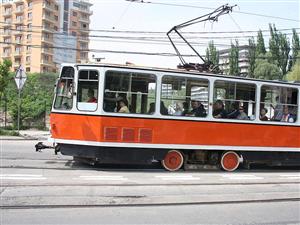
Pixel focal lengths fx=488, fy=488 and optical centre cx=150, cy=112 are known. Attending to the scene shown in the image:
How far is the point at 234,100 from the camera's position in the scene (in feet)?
44.2

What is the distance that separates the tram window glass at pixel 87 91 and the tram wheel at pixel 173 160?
2367mm

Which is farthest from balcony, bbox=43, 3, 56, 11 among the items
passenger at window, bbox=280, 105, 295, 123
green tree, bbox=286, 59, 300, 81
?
passenger at window, bbox=280, 105, 295, 123

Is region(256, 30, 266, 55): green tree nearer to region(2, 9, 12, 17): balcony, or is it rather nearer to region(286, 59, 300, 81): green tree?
region(286, 59, 300, 81): green tree

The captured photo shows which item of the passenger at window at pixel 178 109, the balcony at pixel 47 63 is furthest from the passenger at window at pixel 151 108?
the balcony at pixel 47 63

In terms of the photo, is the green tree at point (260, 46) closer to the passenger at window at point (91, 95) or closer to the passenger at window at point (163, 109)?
the passenger at window at point (163, 109)

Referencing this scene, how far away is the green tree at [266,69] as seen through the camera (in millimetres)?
54156

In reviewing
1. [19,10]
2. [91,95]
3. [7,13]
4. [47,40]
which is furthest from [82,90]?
[7,13]

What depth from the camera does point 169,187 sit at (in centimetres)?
1020

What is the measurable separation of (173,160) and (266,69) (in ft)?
145

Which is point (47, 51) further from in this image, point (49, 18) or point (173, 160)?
point (173, 160)

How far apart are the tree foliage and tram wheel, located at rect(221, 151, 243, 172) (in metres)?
17.0

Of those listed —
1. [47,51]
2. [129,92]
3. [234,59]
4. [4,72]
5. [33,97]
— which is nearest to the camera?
[129,92]

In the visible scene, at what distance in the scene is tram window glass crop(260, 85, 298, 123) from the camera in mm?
13898

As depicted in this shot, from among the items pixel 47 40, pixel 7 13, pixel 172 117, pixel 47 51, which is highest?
pixel 7 13
